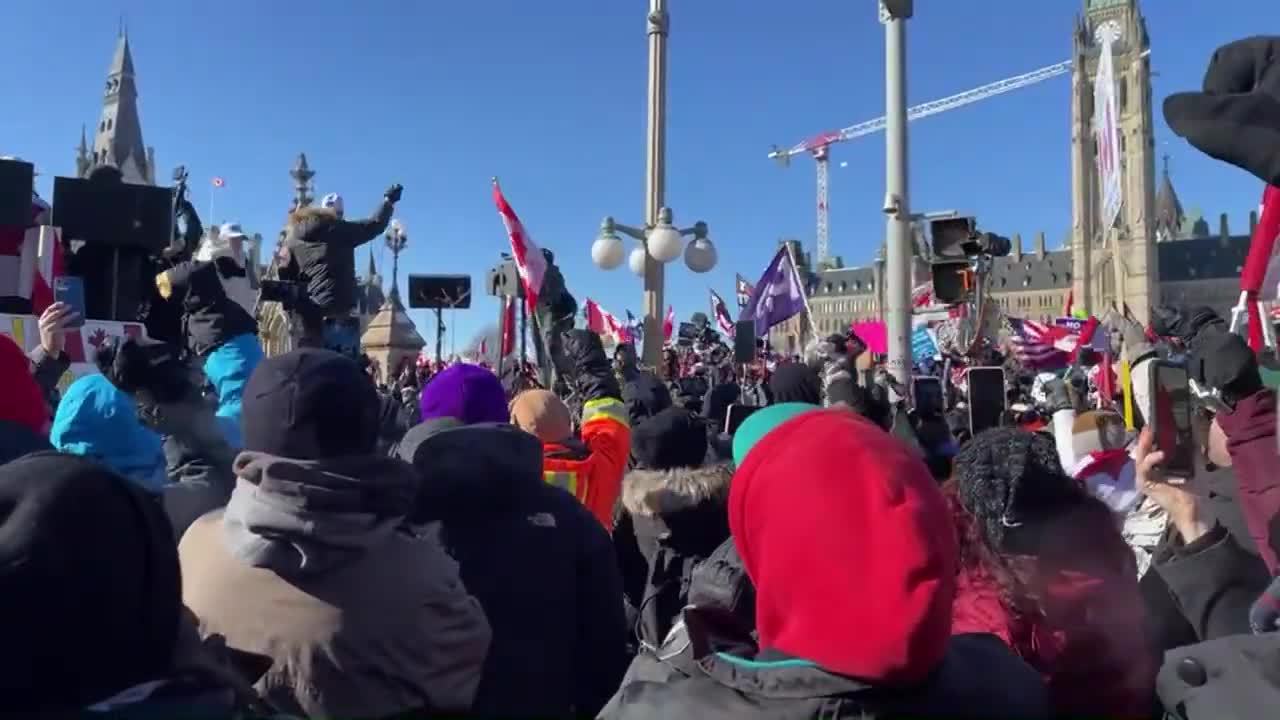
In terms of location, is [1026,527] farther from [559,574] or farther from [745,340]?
[745,340]

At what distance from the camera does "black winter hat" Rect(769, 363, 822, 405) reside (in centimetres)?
507

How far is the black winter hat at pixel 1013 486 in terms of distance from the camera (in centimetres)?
217

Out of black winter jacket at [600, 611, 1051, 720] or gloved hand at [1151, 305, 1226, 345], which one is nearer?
black winter jacket at [600, 611, 1051, 720]

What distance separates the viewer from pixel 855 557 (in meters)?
1.49

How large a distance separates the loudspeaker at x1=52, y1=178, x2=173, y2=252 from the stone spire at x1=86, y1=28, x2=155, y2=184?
235 ft

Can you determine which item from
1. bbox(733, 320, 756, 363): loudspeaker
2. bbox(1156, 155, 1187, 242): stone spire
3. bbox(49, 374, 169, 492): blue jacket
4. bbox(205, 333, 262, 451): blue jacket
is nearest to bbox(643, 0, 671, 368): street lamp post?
bbox(733, 320, 756, 363): loudspeaker

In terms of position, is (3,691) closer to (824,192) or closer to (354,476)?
(354,476)

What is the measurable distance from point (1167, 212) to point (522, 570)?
140789 mm

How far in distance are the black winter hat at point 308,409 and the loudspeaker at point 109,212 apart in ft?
18.6

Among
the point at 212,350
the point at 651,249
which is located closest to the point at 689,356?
the point at 651,249

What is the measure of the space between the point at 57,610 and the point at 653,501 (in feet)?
8.48

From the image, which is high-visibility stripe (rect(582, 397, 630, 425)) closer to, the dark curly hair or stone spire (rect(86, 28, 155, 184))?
the dark curly hair

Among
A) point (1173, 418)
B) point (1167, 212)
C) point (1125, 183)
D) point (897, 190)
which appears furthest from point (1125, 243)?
point (1173, 418)

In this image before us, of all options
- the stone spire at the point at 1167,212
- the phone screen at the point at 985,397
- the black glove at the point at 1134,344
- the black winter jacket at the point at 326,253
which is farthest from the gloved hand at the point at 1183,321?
the stone spire at the point at 1167,212
